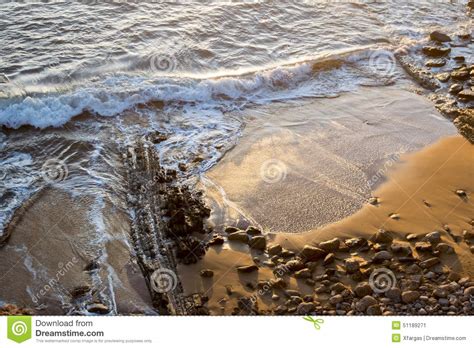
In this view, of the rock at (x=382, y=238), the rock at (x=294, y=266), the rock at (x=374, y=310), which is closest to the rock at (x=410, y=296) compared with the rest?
the rock at (x=374, y=310)

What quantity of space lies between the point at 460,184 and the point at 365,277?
2.59m

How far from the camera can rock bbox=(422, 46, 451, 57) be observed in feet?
41.3

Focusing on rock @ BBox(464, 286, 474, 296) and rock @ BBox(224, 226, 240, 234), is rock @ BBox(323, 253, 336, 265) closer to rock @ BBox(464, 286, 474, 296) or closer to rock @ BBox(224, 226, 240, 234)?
rock @ BBox(224, 226, 240, 234)

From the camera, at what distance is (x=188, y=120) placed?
9.63 meters

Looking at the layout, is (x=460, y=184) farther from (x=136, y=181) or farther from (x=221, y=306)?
(x=136, y=181)

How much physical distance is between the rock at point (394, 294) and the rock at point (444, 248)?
91cm

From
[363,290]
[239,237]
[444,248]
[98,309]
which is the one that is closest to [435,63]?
[444,248]

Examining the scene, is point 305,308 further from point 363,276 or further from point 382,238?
point 382,238

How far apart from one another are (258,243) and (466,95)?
6.20 meters

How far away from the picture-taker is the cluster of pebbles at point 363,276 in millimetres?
5711

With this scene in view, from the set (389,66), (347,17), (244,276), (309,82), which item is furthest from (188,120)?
(347,17)

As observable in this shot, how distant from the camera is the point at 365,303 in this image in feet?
18.7

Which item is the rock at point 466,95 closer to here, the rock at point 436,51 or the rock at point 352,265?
the rock at point 436,51

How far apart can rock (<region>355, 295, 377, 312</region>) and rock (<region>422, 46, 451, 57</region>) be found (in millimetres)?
8683
